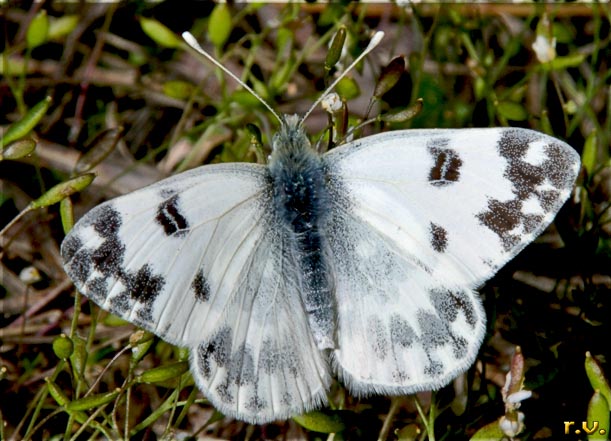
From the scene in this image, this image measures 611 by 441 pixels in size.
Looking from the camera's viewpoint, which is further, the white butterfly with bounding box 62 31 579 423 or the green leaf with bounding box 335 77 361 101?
the green leaf with bounding box 335 77 361 101

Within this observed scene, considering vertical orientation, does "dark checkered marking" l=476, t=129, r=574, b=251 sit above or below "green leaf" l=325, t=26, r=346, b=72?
below

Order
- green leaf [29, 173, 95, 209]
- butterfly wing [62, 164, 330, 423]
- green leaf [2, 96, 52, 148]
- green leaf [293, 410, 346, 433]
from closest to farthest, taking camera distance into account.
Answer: butterfly wing [62, 164, 330, 423]
green leaf [293, 410, 346, 433]
green leaf [29, 173, 95, 209]
green leaf [2, 96, 52, 148]

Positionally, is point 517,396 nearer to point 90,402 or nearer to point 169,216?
point 169,216

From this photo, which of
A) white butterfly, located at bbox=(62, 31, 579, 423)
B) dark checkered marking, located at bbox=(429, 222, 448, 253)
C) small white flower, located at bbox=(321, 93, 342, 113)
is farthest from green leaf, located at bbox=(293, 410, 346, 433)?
small white flower, located at bbox=(321, 93, 342, 113)

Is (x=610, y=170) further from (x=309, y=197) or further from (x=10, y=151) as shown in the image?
(x=10, y=151)

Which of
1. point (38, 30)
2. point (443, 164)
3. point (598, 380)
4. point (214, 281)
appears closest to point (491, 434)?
point (598, 380)

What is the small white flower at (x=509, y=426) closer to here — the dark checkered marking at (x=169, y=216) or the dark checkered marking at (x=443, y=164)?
the dark checkered marking at (x=443, y=164)

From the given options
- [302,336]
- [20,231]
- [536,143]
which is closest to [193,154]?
[20,231]

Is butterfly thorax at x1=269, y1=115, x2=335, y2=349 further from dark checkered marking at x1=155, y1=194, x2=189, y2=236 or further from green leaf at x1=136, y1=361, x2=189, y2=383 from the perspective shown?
green leaf at x1=136, y1=361, x2=189, y2=383
